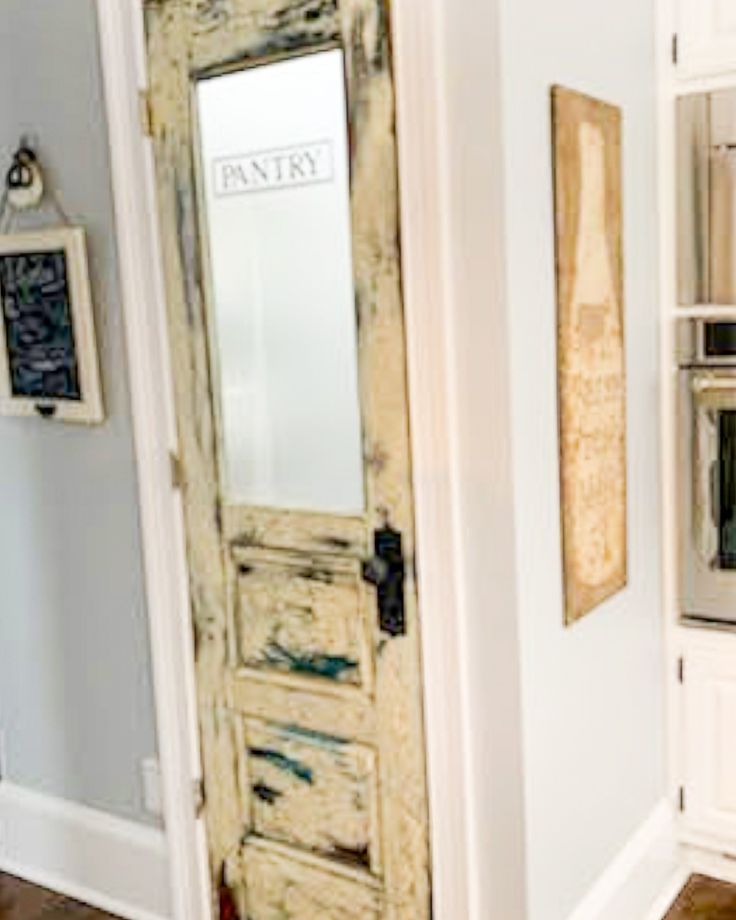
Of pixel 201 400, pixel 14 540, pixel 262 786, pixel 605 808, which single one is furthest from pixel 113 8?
pixel 605 808

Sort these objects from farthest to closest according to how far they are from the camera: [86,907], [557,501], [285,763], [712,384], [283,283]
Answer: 1. [86,907]
2. [712,384]
3. [285,763]
4. [283,283]
5. [557,501]

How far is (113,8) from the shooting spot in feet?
7.30

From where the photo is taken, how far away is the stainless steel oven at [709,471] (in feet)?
7.97

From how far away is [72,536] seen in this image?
258 cm

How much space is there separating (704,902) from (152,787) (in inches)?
54.4

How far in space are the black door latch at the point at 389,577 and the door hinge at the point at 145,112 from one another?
992 millimetres

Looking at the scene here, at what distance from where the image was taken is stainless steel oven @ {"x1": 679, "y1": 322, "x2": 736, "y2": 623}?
2428 millimetres

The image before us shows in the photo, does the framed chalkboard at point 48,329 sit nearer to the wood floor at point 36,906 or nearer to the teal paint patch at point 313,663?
the teal paint patch at point 313,663

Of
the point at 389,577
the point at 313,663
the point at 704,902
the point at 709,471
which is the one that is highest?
the point at 709,471

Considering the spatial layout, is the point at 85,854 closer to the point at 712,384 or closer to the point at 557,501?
the point at 557,501

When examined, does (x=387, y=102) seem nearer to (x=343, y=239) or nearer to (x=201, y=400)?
(x=343, y=239)

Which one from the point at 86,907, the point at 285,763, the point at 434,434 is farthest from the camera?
the point at 86,907

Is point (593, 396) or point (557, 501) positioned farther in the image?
point (593, 396)

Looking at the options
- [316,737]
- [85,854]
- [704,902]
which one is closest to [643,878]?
[704,902]
